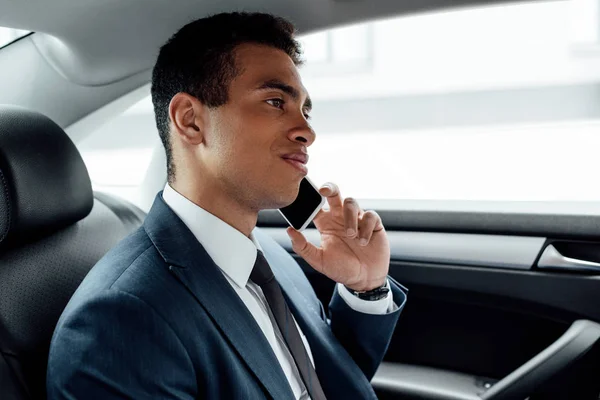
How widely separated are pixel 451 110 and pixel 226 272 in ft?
9.63

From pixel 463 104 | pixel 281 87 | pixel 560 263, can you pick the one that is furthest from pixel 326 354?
pixel 463 104

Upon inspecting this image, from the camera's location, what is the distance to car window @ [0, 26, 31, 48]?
156 centimetres

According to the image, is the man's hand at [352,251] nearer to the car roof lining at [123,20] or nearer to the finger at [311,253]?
the finger at [311,253]

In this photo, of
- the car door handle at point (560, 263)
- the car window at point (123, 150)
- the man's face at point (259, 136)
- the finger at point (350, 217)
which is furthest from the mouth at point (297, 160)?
the car door handle at point (560, 263)

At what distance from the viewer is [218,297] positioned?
1143mm

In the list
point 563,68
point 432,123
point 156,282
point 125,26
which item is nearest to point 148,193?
point 125,26

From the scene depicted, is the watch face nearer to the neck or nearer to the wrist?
the wrist

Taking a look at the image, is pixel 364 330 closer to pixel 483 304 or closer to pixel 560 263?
pixel 483 304

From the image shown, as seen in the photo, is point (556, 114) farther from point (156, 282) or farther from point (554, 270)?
point (156, 282)

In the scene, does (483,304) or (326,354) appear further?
(483,304)

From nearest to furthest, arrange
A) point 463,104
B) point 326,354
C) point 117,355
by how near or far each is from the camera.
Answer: point 117,355 → point 326,354 → point 463,104

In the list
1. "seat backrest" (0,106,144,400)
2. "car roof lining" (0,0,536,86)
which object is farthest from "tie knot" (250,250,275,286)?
"car roof lining" (0,0,536,86)

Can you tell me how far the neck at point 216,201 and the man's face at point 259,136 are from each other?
0.06ft

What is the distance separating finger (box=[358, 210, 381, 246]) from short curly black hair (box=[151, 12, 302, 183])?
426 millimetres
